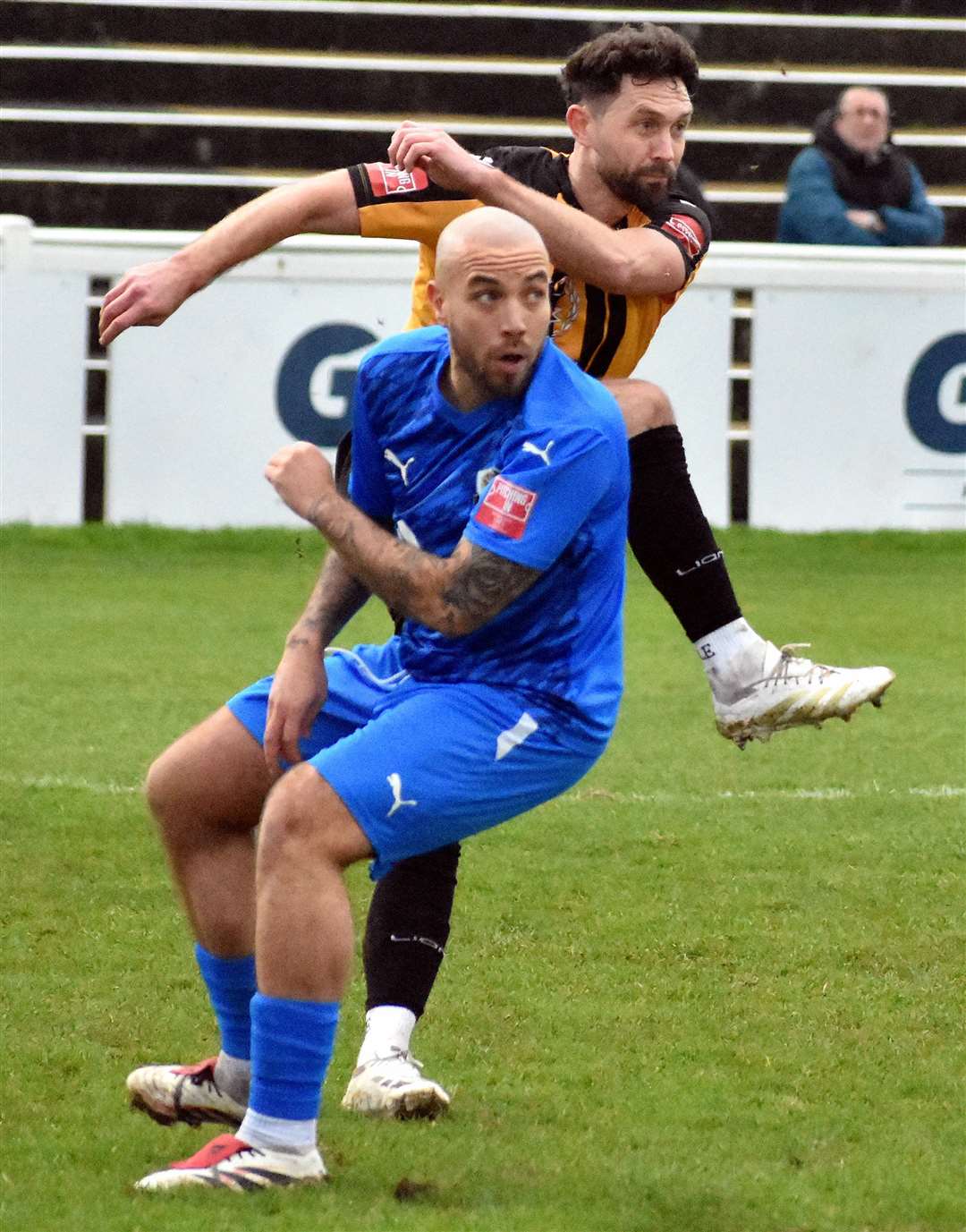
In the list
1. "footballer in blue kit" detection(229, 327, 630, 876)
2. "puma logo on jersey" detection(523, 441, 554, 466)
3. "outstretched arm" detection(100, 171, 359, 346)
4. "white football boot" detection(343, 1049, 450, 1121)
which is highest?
"outstretched arm" detection(100, 171, 359, 346)

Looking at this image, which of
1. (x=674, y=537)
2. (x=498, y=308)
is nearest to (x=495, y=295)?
(x=498, y=308)

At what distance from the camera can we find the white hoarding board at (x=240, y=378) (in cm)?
1115

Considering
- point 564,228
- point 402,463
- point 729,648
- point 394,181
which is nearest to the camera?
→ point 402,463

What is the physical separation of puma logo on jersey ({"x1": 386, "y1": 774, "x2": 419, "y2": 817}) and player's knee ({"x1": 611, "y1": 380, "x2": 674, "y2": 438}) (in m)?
1.37

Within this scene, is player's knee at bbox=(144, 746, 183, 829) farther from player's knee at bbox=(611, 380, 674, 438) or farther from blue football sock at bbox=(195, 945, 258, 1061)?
player's knee at bbox=(611, 380, 674, 438)

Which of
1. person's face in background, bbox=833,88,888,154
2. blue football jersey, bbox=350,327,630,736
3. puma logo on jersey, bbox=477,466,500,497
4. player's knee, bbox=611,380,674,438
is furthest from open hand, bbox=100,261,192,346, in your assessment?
person's face in background, bbox=833,88,888,154

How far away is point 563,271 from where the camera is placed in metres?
4.37

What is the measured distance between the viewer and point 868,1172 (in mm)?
3834

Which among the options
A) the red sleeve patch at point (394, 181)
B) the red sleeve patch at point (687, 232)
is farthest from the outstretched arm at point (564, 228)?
the red sleeve patch at point (394, 181)

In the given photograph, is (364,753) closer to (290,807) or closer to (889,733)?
(290,807)

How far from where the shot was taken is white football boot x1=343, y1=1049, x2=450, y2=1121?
4074 millimetres

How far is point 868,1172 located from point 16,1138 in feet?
4.85

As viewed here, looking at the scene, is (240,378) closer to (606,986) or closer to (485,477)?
(606,986)

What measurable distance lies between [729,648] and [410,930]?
987mm
